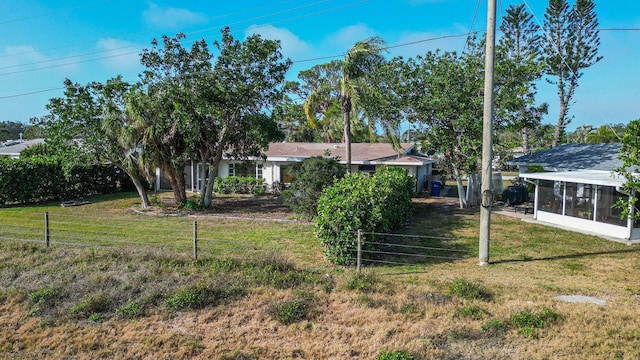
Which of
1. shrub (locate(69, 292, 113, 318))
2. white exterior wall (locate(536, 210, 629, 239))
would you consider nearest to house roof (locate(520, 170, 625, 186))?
white exterior wall (locate(536, 210, 629, 239))

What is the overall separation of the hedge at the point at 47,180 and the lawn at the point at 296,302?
30.1ft

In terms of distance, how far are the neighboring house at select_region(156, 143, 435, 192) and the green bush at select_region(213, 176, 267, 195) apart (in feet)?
1.57

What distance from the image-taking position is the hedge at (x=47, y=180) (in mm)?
18719

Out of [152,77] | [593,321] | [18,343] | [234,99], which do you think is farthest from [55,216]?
[593,321]

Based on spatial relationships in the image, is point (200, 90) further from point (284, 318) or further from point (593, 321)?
point (593, 321)

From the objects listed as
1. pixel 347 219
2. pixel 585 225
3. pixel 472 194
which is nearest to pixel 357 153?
pixel 472 194

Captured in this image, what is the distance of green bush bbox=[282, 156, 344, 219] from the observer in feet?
50.1

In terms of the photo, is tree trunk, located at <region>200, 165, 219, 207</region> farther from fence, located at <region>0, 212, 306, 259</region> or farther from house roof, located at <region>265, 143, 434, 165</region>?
house roof, located at <region>265, 143, 434, 165</region>

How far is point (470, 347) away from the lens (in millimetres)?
5562

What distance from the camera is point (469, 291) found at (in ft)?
23.3

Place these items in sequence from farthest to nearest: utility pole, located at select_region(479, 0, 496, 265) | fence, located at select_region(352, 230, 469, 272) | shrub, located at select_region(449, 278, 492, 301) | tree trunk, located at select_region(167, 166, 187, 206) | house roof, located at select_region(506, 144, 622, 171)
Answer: tree trunk, located at select_region(167, 166, 187, 206)
house roof, located at select_region(506, 144, 622, 171)
fence, located at select_region(352, 230, 469, 272)
utility pole, located at select_region(479, 0, 496, 265)
shrub, located at select_region(449, 278, 492, 301)

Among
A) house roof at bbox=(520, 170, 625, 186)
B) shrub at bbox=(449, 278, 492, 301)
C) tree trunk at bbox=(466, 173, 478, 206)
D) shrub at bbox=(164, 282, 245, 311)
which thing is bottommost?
shrub at bbox=(164, 282, 245, 311)

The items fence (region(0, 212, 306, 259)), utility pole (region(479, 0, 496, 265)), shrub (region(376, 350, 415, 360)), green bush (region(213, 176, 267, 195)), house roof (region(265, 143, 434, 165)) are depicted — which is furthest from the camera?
green bush (region(213, 176, 267, 195))

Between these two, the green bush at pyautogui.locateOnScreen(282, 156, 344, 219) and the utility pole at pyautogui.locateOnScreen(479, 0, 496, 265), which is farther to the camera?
the green bush at pyautogui.locateOnScreen(282, 156, 344, 219)
